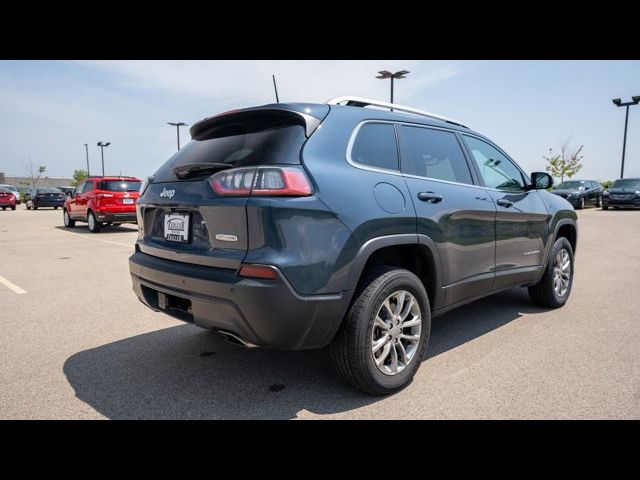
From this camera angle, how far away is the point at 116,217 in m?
13.0

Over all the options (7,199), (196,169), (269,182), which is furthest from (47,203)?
(269,182)

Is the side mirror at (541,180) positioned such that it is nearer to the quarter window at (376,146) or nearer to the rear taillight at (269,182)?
the quarter window at (376,146)

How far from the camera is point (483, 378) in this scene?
9.69 ft

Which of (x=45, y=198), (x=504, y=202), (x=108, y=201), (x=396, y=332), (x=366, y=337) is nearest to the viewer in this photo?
(x=366, y=337)

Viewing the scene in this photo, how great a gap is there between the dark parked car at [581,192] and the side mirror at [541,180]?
842 inches

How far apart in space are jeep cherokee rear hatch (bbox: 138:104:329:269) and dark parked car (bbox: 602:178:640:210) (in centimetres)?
2451

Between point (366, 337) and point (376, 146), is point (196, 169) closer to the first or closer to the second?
point (376, 146)

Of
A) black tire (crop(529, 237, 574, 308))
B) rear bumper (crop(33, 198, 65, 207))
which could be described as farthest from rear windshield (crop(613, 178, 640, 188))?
rear bumper (crop(33, 198, 65, 207))

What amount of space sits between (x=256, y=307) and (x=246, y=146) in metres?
0.99

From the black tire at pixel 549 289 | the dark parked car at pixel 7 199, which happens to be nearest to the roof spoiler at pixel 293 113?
the black tire at pixel 549 289

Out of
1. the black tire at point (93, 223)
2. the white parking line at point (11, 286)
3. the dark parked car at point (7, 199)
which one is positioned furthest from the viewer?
the dark parked car at point (7, 199)

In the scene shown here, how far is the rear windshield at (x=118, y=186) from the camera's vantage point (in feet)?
43.0

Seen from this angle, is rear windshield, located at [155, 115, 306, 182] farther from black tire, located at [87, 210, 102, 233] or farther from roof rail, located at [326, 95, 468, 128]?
black tire, located at [87, 210, 102, 233]
